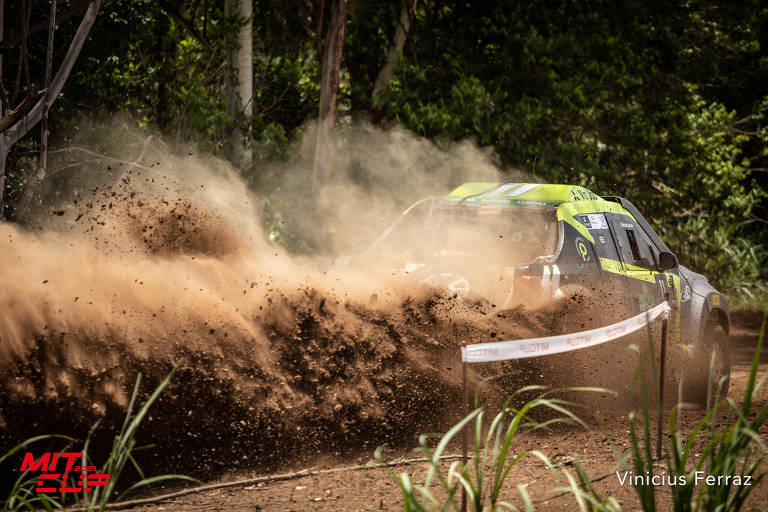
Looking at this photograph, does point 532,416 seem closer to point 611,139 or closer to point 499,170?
point 499,170

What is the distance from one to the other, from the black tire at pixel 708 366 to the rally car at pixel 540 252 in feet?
0.09

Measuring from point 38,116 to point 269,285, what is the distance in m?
2.71

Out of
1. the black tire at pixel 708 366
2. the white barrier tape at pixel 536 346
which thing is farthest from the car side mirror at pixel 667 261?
the white barrier tape at pixel 536 346

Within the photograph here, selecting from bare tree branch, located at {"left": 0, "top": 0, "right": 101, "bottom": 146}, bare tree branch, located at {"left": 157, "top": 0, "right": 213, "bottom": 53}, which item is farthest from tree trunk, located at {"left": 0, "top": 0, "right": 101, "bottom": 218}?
bare tree branch, located at {"left": 157, "top": 0, "right": 213, "bottom": 53}

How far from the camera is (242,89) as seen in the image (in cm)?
1413

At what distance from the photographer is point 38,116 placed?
702cm

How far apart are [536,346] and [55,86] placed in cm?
465

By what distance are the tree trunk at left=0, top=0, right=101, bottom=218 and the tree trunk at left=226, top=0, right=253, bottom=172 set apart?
21.6 ft

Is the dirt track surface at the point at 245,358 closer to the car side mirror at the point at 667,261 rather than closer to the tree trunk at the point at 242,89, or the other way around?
the car side mirror at the point at 667,261

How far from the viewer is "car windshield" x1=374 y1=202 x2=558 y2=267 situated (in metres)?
6.94

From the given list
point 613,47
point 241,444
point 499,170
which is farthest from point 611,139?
point 241,444

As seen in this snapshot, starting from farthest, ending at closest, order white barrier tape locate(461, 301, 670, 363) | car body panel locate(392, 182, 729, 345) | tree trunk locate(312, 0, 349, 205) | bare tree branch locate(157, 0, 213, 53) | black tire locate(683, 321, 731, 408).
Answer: tree trunk locate(312, 0, 349, 205) < bare tree branch locate(157, 0, 213, 53) < black tire locate(683, 321, 731, 408) < car body panel locate(392, 182, 729, 345) < white barrier tape locate(461, 301, 670, 363)

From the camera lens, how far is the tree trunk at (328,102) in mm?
13844

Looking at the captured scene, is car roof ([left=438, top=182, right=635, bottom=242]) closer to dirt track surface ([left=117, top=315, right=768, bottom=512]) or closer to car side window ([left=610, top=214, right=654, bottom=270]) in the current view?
car side window ([left=610, top=214, right=654, bottom=270])
